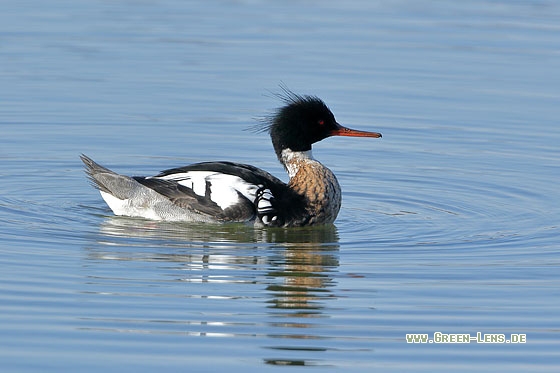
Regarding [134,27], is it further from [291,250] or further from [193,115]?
[291,250]

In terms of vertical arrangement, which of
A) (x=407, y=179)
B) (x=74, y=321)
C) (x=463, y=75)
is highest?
(x=463, y=75)

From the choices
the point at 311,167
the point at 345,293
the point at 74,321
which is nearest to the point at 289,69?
the point at 311,167

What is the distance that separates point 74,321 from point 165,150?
24.2 feet

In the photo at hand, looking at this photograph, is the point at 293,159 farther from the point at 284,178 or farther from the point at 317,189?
the point at 284,178

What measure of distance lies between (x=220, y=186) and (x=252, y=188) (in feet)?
1.19

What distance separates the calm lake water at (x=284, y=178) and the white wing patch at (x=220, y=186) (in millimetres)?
352

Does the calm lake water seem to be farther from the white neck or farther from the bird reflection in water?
the white neck

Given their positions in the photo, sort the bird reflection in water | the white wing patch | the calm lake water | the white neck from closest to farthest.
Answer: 1. the calm lake water
2. the bird reflection in water
3. the white wing patch
4. the white neck

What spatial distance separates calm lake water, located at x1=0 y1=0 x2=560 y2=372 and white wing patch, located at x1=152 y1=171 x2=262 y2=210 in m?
0.35

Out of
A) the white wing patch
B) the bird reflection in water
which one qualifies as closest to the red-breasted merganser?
the white wing patch

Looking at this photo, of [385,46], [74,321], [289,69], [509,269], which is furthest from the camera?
[385,46]

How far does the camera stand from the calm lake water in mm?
9750

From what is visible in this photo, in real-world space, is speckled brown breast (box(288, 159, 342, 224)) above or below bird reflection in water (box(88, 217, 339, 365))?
above

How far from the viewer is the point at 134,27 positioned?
78.6 feet
